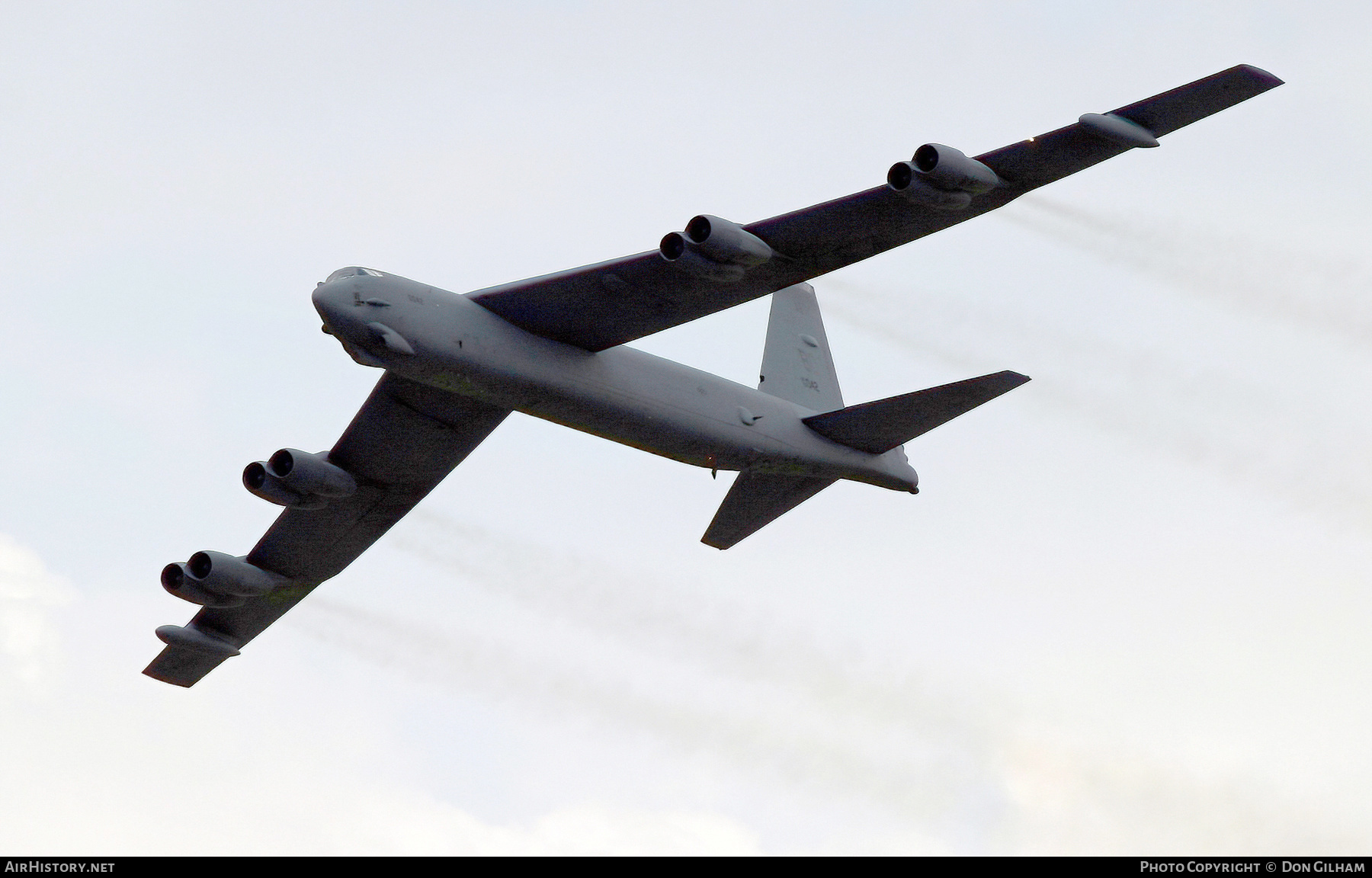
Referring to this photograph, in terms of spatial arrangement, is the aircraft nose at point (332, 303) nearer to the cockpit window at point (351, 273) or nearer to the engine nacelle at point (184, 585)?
the cockpit window at point (351, 273)

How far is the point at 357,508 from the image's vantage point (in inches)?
1313

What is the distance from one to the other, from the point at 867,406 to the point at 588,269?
267 inches

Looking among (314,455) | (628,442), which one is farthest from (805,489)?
(314,455)

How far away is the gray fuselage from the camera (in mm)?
27219

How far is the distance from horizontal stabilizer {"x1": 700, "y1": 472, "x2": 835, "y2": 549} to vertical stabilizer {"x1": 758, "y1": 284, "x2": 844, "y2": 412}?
190 centimetres

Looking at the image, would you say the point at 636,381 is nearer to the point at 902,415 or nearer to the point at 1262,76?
the point at 902,415

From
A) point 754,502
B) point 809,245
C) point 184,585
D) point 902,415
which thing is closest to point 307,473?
point 184,585

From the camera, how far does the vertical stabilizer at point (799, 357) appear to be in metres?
34.9

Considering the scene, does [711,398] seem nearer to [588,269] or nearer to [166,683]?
[588,269]

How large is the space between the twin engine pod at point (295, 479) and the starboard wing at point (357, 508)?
741mm

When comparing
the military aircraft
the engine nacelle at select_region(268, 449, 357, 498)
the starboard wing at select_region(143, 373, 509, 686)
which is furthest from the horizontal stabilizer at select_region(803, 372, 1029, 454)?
the engine nacelle at select_region(268, 449, 357, 498)

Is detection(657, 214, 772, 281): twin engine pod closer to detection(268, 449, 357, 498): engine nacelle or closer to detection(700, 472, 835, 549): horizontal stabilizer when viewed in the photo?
detection(700, 472, 835, 549): horizontal stabilizer

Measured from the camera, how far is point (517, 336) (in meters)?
28.5

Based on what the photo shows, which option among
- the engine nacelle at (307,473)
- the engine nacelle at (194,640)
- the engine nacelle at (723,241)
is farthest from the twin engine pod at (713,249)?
the engine nacelle at (194,640)
